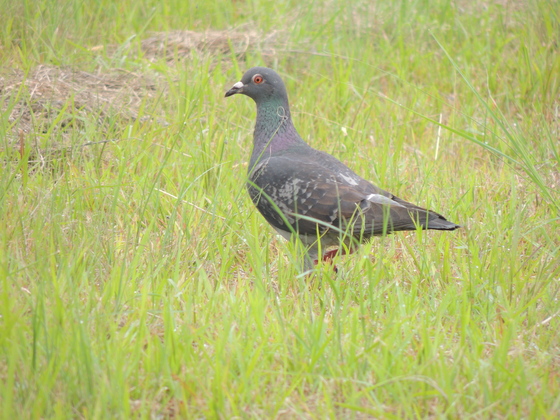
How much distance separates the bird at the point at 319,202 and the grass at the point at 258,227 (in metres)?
0.16

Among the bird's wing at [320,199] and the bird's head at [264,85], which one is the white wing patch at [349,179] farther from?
Result: the bird's head at [264,85]

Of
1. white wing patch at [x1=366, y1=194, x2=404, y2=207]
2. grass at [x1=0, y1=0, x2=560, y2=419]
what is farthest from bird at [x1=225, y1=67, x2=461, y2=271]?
grass at [x1=0, y1=0, x2=560, y2=419]

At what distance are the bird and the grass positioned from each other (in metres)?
0.16

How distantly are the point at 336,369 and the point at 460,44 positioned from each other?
540 centimetres

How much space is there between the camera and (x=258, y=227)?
177 inches

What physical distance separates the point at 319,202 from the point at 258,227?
633 mm

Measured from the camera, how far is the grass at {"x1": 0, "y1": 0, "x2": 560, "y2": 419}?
102 inches

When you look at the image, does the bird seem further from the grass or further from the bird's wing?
the grass

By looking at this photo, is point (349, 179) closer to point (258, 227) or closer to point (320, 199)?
point (320, 199)

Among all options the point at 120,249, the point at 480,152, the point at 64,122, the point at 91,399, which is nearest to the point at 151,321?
the point at 91,399

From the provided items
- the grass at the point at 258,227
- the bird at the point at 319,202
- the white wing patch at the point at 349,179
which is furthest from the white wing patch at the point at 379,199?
the grass at the point at 258,227

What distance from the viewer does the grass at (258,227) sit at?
8.52 feet

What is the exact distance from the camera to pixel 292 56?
6.80 meters

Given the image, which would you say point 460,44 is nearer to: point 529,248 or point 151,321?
point 529,248
